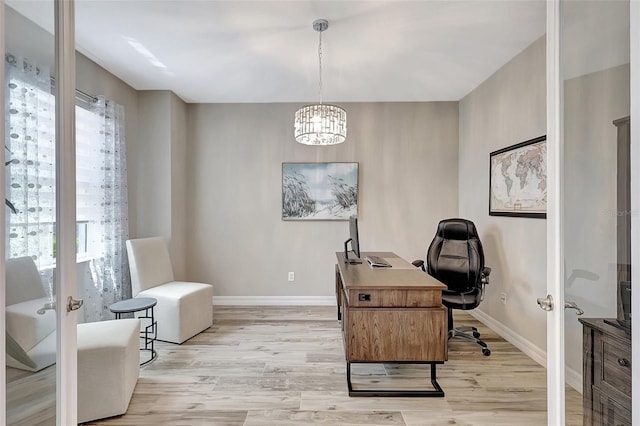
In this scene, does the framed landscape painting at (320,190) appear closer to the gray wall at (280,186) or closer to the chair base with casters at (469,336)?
the gray wall at (280,186)

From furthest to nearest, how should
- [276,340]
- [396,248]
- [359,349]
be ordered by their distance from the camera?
[396,248]
[276,340]
[359,349]

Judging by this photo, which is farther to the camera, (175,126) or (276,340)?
(175,126)

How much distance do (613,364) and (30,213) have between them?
202 centimetres

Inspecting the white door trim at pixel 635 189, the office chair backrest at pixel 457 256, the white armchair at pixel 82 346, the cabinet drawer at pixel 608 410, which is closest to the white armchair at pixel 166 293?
the white armchair at pixel 82 346

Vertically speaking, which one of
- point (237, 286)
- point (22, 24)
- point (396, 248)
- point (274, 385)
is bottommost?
point (274, 385)

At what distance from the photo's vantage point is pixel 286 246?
423 cm

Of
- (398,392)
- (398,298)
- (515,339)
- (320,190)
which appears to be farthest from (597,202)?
(320,190)

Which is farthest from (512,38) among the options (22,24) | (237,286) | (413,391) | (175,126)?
(237,286)

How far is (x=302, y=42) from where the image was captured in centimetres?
265

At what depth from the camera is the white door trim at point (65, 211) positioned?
4.01ft

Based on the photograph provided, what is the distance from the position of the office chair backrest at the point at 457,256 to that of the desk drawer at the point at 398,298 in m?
1.14

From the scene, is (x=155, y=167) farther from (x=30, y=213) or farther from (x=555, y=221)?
(x=555, y=221)

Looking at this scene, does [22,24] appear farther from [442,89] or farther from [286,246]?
[442,89]

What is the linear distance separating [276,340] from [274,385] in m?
0.80
